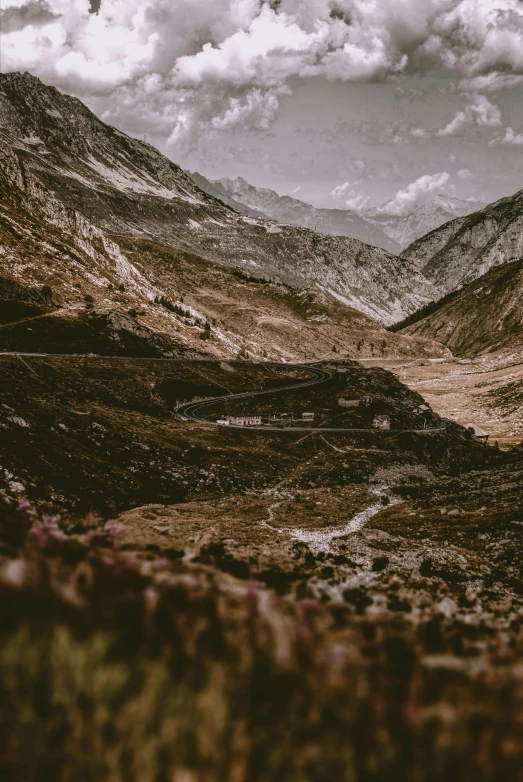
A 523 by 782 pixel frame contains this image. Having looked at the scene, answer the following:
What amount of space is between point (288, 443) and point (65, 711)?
3117 inches

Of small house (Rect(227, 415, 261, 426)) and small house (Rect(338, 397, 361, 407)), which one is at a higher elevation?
small house (Rect(338, 397, 361, 407))

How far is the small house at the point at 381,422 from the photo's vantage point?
321 ft

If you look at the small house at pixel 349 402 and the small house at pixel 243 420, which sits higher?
the small house at pixel 349 402

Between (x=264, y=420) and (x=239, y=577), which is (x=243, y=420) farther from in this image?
(x=239, y=577)

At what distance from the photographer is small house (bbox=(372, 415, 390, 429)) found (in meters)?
97.8

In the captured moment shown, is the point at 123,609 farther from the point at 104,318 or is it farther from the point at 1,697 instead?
the point at 104,318

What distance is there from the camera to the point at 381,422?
324 feet

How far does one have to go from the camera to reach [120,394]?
80.2m

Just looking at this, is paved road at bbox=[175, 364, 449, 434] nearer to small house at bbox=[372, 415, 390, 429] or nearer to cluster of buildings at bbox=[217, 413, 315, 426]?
small house at bbox=[372, 415, 390, 429]

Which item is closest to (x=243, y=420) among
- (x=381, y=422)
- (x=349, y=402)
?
(x=349, y=402)

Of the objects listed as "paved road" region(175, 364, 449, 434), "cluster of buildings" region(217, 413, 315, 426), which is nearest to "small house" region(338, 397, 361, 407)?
"cluster of buildings" region(217, 413, 315, 426)

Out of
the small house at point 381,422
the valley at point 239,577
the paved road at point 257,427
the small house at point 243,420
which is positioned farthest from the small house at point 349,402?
the small house at point 243,420

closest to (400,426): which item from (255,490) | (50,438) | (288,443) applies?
(288,443)

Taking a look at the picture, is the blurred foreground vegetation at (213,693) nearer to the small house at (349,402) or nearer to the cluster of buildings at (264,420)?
the cluster of buildings at (264,420)
